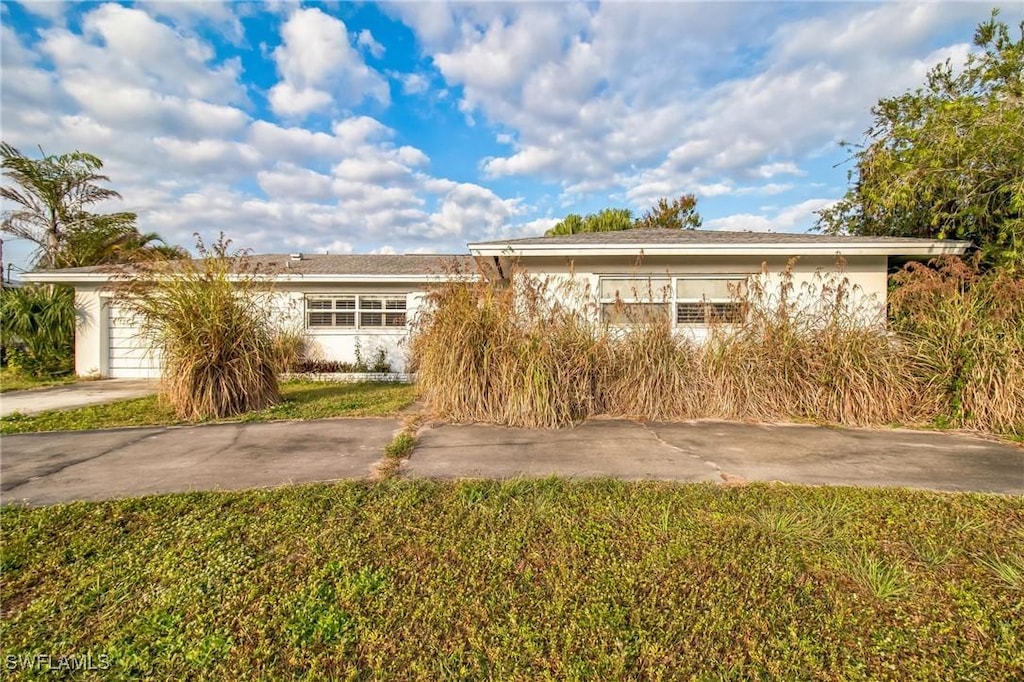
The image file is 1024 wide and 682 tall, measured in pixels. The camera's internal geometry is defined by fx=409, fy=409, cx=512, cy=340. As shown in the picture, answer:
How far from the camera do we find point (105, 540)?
8.92 feet

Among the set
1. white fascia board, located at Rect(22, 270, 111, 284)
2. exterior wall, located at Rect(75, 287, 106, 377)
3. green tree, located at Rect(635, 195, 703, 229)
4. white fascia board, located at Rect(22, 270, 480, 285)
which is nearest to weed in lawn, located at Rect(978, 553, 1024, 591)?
white fascia board, located at Rect(22, 270, 480, 285)

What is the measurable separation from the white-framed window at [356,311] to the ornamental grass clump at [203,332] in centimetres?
490

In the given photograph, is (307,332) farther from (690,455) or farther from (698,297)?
(690,455)

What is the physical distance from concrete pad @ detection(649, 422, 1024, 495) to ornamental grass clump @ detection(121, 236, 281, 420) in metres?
6.37

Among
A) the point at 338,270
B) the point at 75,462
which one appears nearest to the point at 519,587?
the point at 75,462

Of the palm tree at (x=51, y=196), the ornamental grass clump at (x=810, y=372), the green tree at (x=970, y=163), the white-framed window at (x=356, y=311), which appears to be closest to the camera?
the ornamental grass clump at (x=810, y=372)

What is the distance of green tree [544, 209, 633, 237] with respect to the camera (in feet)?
66.2

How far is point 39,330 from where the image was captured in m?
11.0

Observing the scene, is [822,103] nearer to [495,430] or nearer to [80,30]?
[495,430]

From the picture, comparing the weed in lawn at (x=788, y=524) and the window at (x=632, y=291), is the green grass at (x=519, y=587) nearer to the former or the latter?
the weed in lawn at (x=788, y=524)

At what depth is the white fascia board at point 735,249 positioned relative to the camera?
7516mm

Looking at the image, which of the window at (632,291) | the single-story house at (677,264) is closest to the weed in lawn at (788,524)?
the single-story house at (677,264)

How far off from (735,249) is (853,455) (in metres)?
4.33

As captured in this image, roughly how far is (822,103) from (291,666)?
13467 millimetres
